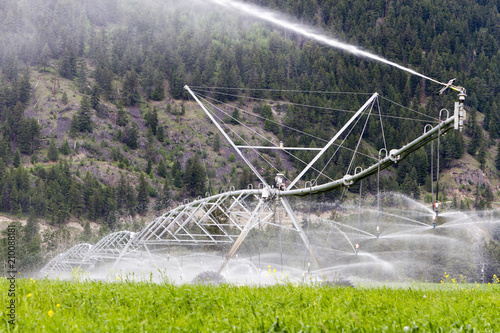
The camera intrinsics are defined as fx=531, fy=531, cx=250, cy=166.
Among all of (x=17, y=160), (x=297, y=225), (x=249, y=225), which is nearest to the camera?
(x=297, y=225)

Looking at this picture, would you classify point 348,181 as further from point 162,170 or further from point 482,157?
point 482,157

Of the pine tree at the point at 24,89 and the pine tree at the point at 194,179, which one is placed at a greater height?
the pine tree at the point at 24,89

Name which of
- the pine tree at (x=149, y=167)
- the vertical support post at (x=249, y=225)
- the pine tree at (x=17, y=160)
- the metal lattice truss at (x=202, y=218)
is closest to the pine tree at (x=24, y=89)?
the pine tree at (x=17, y=160)

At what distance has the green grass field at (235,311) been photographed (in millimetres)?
6027

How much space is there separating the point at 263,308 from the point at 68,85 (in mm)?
197003

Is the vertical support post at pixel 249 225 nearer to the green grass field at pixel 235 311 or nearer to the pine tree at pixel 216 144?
the green grass field at pixel 235 311

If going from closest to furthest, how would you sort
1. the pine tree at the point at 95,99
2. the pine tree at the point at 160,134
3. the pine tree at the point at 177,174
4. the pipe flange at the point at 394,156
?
the pipe flange at the point at 394,156 < the pine tree at the point at 177,174 < the pine tree at the point at 160,134 < the pine tree at the point at 95,99

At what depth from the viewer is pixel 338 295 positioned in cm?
852

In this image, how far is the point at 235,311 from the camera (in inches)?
275

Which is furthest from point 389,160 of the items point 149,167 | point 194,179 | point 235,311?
point 149,167

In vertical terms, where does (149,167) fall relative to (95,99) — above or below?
below

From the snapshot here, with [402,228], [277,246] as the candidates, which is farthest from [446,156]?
[277,246]

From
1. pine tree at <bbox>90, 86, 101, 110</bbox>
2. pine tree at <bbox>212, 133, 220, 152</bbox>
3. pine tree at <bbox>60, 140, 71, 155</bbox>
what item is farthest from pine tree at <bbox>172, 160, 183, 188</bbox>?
pine tree at <bbox>90, 86, 101, 110</bbox>

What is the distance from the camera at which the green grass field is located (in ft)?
19.8
